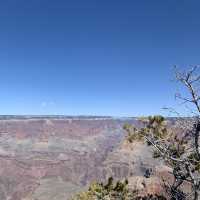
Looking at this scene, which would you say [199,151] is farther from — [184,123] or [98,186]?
[98,186]

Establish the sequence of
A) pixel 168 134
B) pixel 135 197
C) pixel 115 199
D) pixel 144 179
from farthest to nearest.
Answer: pixel 144 179 → pixel 135 197 → pixel 115 199 → pixel 168 134

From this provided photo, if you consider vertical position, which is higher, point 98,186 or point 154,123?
point 154,123

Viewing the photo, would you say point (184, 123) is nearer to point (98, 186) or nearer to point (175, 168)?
point (175, 168)

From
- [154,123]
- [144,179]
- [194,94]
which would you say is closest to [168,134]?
[154,123]

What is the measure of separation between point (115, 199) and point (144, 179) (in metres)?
33.1

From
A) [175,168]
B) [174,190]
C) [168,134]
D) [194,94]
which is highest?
[194,94]

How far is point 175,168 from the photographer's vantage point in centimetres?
2052

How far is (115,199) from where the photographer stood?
24.0 meters

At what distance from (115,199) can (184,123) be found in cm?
983

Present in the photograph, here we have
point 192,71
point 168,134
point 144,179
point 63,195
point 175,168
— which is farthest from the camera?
point 63,195

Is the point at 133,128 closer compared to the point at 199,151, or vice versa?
the point at 199,151

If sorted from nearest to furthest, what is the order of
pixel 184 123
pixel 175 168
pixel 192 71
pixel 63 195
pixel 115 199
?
pixel 192 71, pixel 184 123, pixel 175 168, pixel 115 199, pixel 63 195

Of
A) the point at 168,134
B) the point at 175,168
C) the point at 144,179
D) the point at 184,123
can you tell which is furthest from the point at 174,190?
the point at 144,179

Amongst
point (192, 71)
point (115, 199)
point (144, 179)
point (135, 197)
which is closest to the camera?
point (192, 71)
